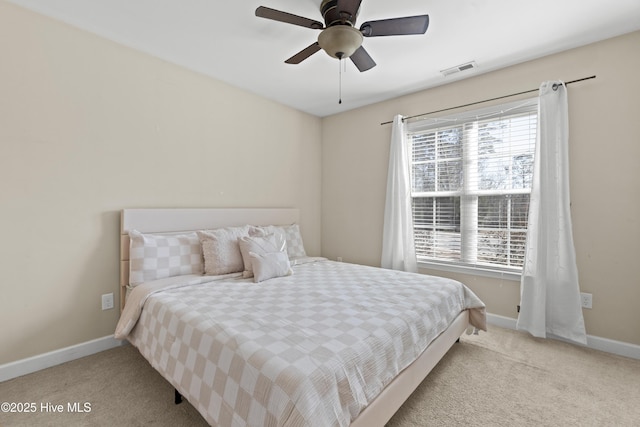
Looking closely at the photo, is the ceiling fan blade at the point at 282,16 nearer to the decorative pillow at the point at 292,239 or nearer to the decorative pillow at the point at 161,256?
the decorative pillow at the point at 161,256

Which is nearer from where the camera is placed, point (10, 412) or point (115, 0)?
point (10, 412)

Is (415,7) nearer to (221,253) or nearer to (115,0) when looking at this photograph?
(115,0)

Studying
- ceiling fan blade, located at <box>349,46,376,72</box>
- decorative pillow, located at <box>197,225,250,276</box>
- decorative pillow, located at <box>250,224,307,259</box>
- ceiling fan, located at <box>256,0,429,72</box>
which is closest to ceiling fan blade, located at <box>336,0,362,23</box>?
ceiling fan, located at <box>256,0,429,72</box>

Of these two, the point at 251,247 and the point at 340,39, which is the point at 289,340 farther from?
the point at 340,39

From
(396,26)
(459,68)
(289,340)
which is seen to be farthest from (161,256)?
(459,68)

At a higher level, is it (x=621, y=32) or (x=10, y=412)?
(x=621, y=32)

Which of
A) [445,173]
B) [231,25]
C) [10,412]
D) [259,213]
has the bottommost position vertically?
[10,412]

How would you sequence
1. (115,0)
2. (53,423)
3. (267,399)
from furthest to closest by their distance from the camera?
(115,0), (53,423), (267,399)

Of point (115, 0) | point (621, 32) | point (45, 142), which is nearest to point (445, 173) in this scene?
point (621, 32)

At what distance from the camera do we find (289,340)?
1.33m

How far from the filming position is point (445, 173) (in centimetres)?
320

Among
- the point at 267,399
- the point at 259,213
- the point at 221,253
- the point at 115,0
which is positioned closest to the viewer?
the point at 267,399

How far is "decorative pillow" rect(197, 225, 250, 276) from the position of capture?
8.16 ft

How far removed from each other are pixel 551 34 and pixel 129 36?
337 cm
